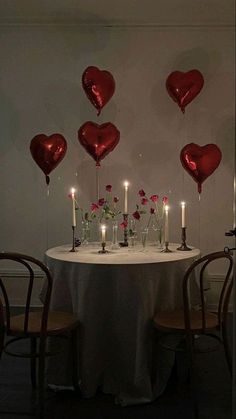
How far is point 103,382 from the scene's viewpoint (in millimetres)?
2551

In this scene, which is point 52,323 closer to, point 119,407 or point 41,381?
point 41,381

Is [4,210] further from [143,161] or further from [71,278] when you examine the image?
[71,278]

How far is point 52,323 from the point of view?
2.48 m

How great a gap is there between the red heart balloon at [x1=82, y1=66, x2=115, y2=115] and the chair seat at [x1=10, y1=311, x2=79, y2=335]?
1830mm

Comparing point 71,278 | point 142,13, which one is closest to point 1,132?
point 142,13

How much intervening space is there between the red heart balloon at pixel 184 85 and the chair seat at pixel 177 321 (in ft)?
5.99

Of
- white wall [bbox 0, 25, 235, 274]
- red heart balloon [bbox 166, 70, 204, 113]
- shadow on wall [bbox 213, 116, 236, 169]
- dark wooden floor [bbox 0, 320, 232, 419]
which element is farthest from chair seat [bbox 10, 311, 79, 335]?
shadow on wall [bbox 213, 116, 236, 169]

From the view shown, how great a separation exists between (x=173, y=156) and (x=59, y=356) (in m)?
2.13

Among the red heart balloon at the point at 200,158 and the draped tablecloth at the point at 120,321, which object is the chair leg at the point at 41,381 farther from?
the red heart balloon at the point at 200,158

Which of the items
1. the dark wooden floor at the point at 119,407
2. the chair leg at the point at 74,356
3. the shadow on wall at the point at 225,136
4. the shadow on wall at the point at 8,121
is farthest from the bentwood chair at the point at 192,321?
the shadow on wall at the point at 8,121

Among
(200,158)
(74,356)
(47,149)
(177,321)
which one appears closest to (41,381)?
(74,356)

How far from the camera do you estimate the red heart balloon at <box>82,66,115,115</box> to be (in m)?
3.72

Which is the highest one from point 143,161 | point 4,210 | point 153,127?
point 153,127

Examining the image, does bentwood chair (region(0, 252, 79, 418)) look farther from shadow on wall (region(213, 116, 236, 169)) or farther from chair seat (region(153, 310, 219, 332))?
shadow on wall (region(213, 116, 236, 169))
